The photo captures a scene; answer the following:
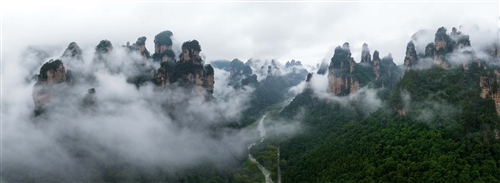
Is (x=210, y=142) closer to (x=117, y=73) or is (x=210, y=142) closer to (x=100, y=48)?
(x=117, y=73)

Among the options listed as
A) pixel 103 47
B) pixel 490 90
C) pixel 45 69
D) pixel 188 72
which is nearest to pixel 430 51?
pixel 490 90

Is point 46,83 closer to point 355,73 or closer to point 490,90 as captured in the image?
point 490,90

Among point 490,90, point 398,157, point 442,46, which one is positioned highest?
point 442,46

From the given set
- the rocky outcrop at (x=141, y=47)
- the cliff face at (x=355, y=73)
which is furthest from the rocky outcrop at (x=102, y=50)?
the cliff face at (x=355, y=73)

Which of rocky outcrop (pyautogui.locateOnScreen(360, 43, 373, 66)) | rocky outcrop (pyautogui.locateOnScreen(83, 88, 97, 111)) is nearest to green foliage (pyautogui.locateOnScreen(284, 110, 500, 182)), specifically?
rocky outcrop (pyautogui.locateOnScreen(83, 88, 97, 111))

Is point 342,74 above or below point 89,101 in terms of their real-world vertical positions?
above

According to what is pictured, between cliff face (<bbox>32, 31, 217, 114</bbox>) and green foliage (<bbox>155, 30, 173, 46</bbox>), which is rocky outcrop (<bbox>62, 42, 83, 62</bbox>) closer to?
cliff face (<bbox>32, 31, 217, 114</bbox>)

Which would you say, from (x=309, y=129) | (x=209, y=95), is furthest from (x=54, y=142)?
(x=309, y=129)

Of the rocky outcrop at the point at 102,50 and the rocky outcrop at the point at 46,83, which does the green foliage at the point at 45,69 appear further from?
the rocky outcrop at the point at 102,50
